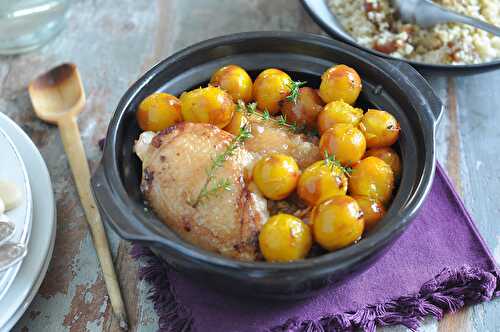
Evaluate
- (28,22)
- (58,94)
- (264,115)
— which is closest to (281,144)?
(264,115)

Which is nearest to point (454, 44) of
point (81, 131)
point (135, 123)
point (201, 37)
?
point (201, 37)

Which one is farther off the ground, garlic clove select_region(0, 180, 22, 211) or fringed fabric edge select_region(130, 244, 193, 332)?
garlic clove select_region(0, 180, 22, 211)

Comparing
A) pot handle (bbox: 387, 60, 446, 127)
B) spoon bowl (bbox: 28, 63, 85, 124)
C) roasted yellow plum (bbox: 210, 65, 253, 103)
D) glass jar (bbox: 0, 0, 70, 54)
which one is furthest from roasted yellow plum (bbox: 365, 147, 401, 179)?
glass jar (bbox: 0, 0, 70, 54)

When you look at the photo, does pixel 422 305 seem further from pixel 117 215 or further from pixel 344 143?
pixel 117 215

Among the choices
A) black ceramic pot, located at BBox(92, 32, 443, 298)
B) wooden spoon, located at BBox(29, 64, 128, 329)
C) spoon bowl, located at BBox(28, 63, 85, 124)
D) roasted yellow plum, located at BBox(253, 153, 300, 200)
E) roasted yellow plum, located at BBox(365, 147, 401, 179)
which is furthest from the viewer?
spoon bowl, located at BBox(28, 63, 85, 124)

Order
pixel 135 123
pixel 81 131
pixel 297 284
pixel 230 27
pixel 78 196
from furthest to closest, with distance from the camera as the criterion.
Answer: pixel 230 27, pixel 81 131, pixel 78 196, pixel 135 123, pixel 297 284

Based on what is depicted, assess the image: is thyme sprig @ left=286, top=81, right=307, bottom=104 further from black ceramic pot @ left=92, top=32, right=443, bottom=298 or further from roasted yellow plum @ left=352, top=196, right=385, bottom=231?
roasted yellow plum @ left=352, top=196, right=385, bottom=231

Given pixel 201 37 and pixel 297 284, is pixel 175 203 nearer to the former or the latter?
pixel 297 284
